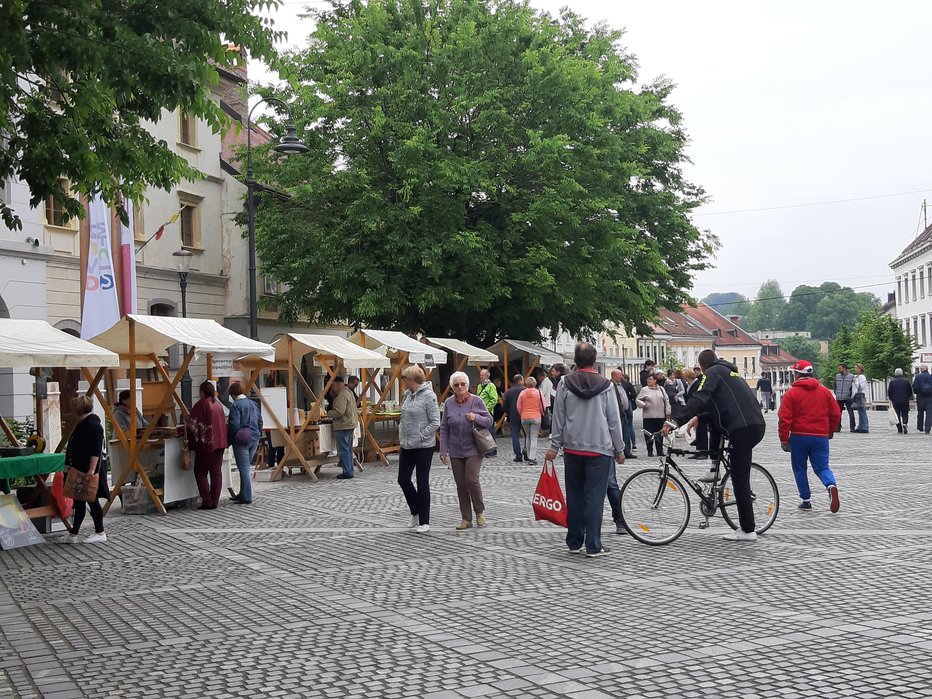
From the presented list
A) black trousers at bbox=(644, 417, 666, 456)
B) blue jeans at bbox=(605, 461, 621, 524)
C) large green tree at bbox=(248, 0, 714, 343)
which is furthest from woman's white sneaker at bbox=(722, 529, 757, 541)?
large green tree at bbox=(248, 0, 714, 343)

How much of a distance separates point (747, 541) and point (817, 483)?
6052 millimetres

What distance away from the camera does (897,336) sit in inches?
2559

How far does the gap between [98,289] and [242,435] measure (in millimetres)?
8406

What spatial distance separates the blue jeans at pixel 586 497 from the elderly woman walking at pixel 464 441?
2057 mm

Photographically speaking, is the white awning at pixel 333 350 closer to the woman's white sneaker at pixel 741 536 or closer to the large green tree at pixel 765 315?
the woman's white sneaker at pixel 741 536

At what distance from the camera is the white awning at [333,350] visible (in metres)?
19.7

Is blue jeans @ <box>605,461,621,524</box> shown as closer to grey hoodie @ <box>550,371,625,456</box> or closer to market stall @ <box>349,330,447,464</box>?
grey hoodie @ <box>550,371,625,456</box>

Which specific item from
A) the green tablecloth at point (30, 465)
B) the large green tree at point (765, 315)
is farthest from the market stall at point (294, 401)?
the large green tree at point (765, 315)

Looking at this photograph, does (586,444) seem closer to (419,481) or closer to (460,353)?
(419,481)

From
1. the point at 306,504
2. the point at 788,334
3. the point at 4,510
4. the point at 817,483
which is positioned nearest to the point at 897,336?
the point at 817,483

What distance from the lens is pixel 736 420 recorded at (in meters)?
10.5

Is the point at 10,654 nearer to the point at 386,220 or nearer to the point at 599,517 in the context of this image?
the point at 599,517

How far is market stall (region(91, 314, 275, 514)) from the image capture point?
1483 cm

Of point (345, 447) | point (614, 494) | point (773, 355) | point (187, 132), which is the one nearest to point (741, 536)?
point (614, 494)
